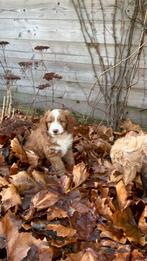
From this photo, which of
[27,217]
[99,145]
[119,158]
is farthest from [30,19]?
[27,217]

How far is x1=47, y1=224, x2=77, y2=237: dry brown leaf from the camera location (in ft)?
10.2

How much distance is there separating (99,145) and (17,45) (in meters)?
2.73

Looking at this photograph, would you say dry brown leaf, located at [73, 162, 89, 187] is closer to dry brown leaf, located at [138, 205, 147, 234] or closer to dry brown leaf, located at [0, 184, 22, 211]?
dry brown leaf, located at [0, 184, 22, 211]

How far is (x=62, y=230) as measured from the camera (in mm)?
3148

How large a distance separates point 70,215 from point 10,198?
18.4 inches

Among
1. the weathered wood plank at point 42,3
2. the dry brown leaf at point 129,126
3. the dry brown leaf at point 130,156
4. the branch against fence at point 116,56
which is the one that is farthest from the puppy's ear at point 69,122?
the weathered wood plank at point 42,3

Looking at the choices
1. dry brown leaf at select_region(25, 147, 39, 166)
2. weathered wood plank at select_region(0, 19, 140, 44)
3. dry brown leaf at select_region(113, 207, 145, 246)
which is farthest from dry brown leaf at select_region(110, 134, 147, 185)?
weathered wood plank at select_region(0, 19, 140, 44)

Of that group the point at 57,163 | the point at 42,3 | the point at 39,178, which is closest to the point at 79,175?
the point at 39,178

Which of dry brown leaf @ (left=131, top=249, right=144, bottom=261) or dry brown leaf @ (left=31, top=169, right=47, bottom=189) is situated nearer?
dry brown leaf @ (left=131, top=249, right=144, bottom=261)

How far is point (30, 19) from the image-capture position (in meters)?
6.52

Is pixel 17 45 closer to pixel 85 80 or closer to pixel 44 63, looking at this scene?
pixel 44 63

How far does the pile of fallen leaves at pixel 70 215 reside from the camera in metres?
2.98

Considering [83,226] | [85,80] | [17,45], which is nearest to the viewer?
[83,226]

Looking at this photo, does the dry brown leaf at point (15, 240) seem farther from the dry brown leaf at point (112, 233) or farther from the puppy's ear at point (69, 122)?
the puppy's ear at point (69, 122)
